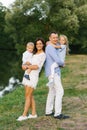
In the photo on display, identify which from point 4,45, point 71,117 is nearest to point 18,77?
point 71,117

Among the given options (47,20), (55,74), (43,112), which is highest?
(47,20)

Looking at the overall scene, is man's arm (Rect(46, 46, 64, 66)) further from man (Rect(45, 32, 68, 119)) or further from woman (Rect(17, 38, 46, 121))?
woman (Rect(17, 38, 46, 121))

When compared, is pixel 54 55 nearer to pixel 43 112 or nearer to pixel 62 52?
pixel 62 52

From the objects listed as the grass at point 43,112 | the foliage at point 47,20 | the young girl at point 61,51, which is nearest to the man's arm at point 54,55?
the young girl at point 61,51

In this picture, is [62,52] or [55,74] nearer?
[55,74]

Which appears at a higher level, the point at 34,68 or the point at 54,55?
the point at 54,55

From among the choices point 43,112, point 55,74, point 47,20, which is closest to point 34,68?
point 55,74

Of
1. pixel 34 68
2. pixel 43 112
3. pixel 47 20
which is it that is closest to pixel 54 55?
pixel 34 68

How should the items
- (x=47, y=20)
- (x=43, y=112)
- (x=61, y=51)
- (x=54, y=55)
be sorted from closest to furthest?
(x=54, y=55) → (x=61, y=51) → (x=43, y=112) → (x=47, y=20)

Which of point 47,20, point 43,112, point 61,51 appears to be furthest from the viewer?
point 47,20

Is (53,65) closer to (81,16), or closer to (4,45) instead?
(81,16)

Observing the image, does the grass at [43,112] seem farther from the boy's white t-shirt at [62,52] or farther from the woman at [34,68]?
the boy's white t-shirt at [62,52]

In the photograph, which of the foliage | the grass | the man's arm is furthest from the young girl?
the foliage

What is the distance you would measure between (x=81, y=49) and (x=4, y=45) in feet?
77.3
